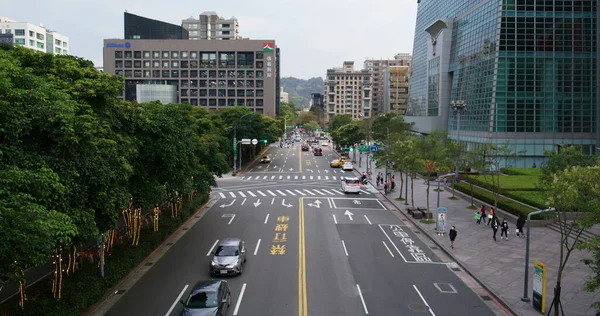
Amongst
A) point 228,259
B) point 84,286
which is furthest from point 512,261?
point 84,286

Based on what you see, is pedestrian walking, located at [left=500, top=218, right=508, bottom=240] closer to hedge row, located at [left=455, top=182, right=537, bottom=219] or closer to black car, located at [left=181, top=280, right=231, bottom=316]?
hedge row, located at [left=455, top=182, right=537, bottom=219]

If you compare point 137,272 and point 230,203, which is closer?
point 137,272

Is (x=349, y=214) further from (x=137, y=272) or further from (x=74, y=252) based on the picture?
(x=74, y=252)

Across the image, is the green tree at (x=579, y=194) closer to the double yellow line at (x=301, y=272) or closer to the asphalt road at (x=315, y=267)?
the asphalt road at (x=315, y=267)

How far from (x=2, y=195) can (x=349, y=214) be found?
28265 millimetres

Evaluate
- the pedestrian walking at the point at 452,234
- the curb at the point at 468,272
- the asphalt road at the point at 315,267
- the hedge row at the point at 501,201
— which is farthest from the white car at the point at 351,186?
the pedestrian walking at the point at 452,234

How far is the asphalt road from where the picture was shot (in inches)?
732

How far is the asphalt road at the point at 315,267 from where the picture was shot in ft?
61.0

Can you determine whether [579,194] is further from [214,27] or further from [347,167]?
[214,27]

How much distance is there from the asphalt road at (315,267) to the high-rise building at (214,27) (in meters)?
Answer: 146

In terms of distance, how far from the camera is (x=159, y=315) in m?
17.7

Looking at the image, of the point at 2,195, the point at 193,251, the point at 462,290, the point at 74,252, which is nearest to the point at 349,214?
the point at 193,251

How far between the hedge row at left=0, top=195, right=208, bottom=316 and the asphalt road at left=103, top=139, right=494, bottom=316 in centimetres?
91

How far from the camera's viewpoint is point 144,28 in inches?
5655
